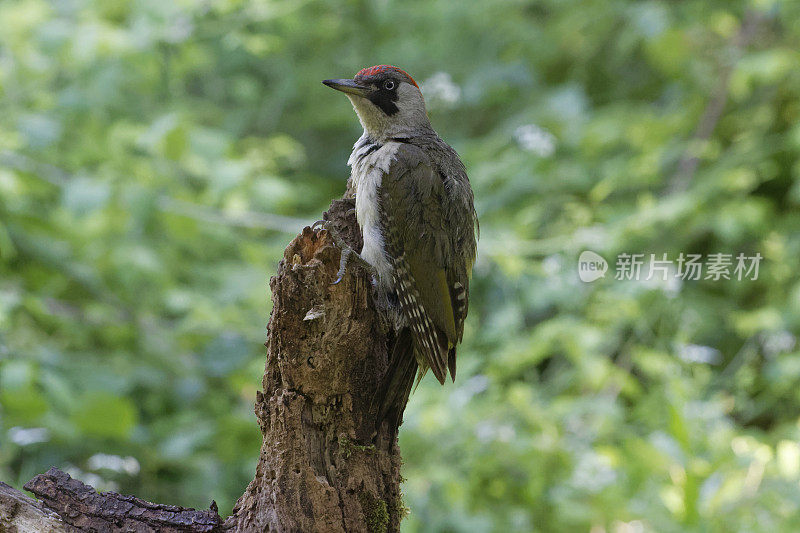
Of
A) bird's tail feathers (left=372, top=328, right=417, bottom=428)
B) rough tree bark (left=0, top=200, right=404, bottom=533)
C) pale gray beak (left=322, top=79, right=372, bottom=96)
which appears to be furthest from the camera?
pale gray beak (left=322, top=79, right=372, bottom=96)

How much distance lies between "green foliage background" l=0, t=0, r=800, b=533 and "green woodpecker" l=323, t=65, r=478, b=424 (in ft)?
4.14

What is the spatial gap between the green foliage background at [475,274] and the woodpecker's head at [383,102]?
115 centimetres

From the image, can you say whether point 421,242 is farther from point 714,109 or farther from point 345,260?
point 714,109

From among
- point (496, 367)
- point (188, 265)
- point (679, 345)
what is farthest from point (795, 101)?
point (188, 265)

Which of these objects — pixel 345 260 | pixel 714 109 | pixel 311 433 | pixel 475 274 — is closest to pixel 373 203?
pixel 345 260

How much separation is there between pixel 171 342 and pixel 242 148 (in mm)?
1546

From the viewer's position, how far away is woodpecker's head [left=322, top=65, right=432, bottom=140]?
2.37m

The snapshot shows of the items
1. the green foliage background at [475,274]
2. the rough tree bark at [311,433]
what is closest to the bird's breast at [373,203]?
the rough tree bark at [311,433]

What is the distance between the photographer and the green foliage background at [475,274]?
3.27 m

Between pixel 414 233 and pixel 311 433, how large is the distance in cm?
67

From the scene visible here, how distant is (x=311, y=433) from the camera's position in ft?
5.53

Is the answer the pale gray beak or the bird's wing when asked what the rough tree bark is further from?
the pale gray beak

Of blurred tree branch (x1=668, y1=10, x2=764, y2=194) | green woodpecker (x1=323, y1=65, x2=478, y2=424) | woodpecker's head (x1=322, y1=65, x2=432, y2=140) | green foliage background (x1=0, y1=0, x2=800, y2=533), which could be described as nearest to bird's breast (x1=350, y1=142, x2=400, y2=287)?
green woodpecker (x1=323, y1=65, x2=478, y2=424)

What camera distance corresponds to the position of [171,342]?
3.73 m
